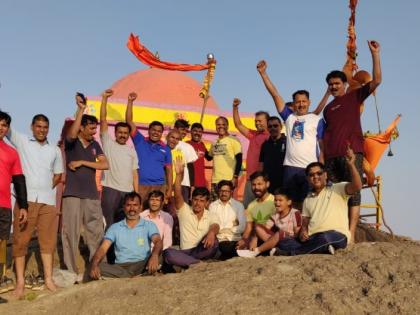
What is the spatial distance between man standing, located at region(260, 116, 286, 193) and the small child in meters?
0.89

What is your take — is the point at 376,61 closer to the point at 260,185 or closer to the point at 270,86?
the point at 270,86

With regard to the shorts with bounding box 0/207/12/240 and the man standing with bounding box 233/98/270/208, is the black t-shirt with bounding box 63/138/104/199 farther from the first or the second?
the man standing with bounding box 233/98/270/208

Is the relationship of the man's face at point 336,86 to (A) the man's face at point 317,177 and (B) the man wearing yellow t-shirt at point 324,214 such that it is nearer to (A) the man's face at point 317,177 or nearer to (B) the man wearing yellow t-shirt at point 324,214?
(B) the man wearing yellow t-shirt at point 324,214

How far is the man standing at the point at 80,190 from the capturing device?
5.61 metres

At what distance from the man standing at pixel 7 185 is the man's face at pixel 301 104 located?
307 centimetres

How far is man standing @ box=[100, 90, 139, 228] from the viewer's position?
19.7 ft

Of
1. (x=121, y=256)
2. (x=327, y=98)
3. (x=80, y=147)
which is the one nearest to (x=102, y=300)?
(x=121, y=256)

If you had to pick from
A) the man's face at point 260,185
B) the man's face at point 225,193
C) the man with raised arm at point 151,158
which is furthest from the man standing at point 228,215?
the man with raised arm at point 151,158

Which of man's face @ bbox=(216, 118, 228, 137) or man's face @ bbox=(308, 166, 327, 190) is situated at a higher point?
man's face @ bbox=(216, 118, 228, 137)

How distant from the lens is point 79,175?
5.68 metres

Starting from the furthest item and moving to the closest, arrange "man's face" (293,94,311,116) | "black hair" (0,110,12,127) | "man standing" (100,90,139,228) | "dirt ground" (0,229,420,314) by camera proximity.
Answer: "man standing" (100,90,139,228) → "man's face" (293,94,311,116) → "black hair" (0,110,12,127) → "dirt ground" (0,229,420,314)

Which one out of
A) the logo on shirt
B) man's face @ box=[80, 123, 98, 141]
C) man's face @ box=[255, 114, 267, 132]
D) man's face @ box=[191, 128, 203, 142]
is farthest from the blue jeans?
man's face @ box=[191, 128, 203, 142]

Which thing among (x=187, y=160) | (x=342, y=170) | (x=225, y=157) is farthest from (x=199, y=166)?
(x=342, y=170)

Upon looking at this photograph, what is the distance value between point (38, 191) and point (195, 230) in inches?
68.8
